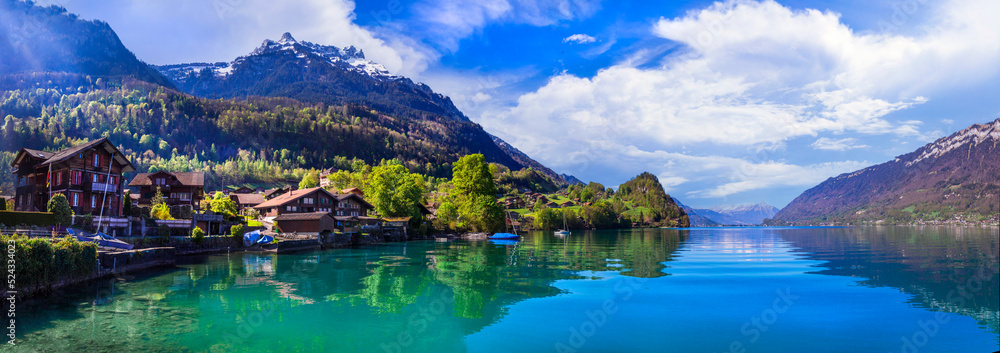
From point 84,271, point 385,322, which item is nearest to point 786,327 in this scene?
point 385,322

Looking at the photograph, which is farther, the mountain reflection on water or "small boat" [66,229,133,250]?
"small boat" [66,229,133,250]

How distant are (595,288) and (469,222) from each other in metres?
76.3

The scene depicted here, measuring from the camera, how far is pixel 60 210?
3803 cm

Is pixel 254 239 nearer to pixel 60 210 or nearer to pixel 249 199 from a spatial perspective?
pixel 60 210

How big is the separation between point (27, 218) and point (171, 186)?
4927 cm

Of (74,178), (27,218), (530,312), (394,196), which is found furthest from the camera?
(394,196)

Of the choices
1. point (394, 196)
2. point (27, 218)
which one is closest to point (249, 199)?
point (394, 196)

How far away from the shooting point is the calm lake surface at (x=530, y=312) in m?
15.7

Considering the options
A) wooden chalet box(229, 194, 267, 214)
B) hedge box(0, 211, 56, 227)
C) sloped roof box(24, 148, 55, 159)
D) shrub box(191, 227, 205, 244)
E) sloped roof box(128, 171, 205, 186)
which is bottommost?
shrub box(191, 227, 205, 244)

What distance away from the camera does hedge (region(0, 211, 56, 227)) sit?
3441cm

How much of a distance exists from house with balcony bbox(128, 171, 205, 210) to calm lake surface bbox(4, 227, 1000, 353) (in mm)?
55445

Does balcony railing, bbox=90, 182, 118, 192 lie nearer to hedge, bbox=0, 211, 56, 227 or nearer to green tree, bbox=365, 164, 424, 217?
hedge, bbox=0, 211, 56, 227

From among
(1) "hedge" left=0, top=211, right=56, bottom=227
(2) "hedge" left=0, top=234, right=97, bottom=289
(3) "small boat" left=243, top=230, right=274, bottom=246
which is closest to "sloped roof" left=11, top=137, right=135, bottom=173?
(1) "hedge" left=0, top=211, right=56, bottom=227

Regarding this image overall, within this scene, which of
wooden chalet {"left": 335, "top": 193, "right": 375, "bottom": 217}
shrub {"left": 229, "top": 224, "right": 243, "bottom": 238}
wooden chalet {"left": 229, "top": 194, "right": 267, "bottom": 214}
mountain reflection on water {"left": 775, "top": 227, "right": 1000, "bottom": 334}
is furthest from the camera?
wooden chalet {"left": 229, "top": 194, "right": 267, "bottom": 214}
